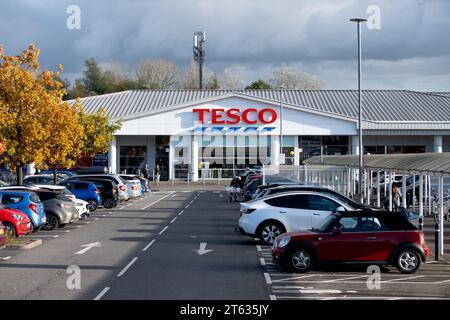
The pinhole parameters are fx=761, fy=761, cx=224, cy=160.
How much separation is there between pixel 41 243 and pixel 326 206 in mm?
8958

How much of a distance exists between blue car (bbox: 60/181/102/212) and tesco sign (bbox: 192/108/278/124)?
35.7 meters

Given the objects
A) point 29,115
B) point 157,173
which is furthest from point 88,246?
point 157,173

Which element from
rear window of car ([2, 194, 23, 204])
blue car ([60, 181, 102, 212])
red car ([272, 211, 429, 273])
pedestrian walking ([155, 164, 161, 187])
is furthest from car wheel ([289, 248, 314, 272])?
pedestrian walking ([155, 164, 161, 187])

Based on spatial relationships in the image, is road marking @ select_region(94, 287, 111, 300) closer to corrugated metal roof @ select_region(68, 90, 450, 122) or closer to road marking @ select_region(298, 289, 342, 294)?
road marking @ select_region(298, 289, 342, 294)

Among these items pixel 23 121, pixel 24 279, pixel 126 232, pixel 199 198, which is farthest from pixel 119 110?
pixel 24 279

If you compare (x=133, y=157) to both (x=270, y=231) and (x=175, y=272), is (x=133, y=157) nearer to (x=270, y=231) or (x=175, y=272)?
(x=270, y=231)

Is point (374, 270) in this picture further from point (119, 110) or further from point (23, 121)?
point (119, 110)

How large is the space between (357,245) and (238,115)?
55.8 metres

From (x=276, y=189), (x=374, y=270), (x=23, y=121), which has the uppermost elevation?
(x=23, y=121)

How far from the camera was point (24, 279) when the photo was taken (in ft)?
54.2

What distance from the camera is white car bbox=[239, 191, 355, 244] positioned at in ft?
73.8

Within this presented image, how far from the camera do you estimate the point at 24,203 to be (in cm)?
2533

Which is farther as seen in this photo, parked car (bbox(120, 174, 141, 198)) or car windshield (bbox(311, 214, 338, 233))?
parked car (bbox(120, 174, 141, 198))

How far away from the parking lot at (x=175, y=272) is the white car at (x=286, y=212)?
626mm
